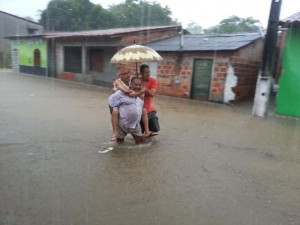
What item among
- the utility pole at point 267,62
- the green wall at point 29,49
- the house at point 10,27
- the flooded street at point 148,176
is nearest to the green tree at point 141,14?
the house at point 10,27

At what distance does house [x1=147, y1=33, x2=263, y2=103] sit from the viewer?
11.4 meters

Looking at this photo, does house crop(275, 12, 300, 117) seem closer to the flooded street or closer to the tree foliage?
the flooded street

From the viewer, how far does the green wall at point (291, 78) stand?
8.73 m

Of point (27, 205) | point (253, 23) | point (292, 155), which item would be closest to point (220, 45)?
point (292, 155)

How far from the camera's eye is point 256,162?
4.69 m

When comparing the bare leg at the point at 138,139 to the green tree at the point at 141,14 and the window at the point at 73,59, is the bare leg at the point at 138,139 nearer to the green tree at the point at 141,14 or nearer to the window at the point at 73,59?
the window at the point at 73,59

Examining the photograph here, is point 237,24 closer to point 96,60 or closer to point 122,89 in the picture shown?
point 96,60

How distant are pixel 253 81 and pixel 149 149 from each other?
31.1 feet

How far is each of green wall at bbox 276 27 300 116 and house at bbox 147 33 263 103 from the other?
2.49 m

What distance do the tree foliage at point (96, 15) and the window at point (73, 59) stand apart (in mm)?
14990

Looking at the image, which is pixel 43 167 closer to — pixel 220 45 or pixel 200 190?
pixel 200 190

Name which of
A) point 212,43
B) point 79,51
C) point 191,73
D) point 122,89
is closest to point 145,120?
point 122,89

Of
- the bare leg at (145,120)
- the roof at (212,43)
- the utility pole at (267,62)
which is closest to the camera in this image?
the bare leg at (145,120)

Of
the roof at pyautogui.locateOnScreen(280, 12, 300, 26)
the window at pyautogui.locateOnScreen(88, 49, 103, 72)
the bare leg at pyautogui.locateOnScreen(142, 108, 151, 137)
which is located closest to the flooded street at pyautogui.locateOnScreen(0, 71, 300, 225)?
the bare leg at pyautogui.locateOnScreen(142, 108, 151, 137)
